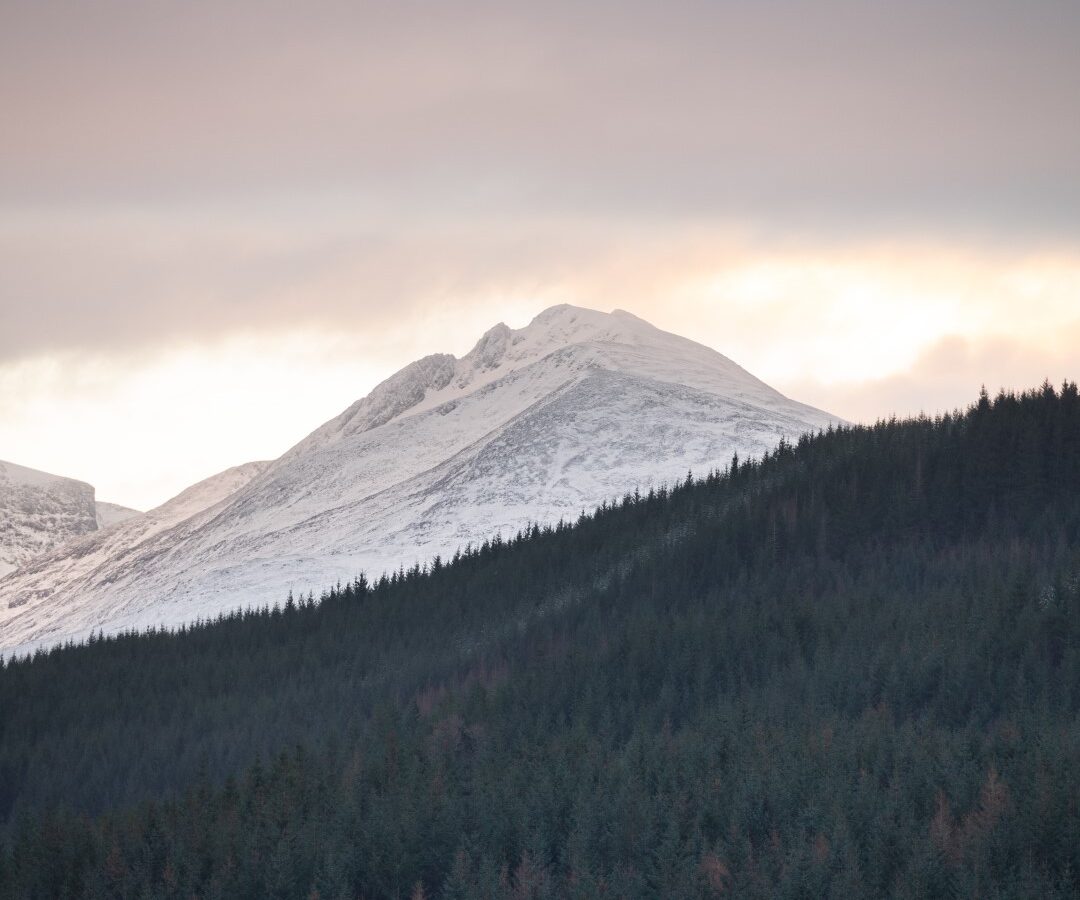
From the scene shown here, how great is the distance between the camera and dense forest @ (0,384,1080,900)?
2805 inches

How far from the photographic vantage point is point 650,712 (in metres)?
109

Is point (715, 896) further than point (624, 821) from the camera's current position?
No

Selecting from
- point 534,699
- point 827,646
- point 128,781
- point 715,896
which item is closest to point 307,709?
point 128,781

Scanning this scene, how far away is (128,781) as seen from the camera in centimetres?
12481

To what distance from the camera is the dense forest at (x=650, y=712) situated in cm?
7125

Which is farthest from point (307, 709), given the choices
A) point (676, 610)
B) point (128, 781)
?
point (676, 610)

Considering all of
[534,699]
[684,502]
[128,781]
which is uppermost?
[684,502]

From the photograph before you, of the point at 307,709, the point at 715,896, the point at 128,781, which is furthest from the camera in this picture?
the point at 307,709

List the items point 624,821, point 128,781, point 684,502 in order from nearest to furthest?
point 624,821, point 128,781, point 684,502

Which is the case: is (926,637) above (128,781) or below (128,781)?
above

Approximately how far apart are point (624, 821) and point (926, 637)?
4115 cm

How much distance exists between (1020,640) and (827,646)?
632 inches

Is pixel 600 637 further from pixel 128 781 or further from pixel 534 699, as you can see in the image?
pixel 128 781

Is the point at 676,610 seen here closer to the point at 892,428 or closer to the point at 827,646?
the point at 827,646
